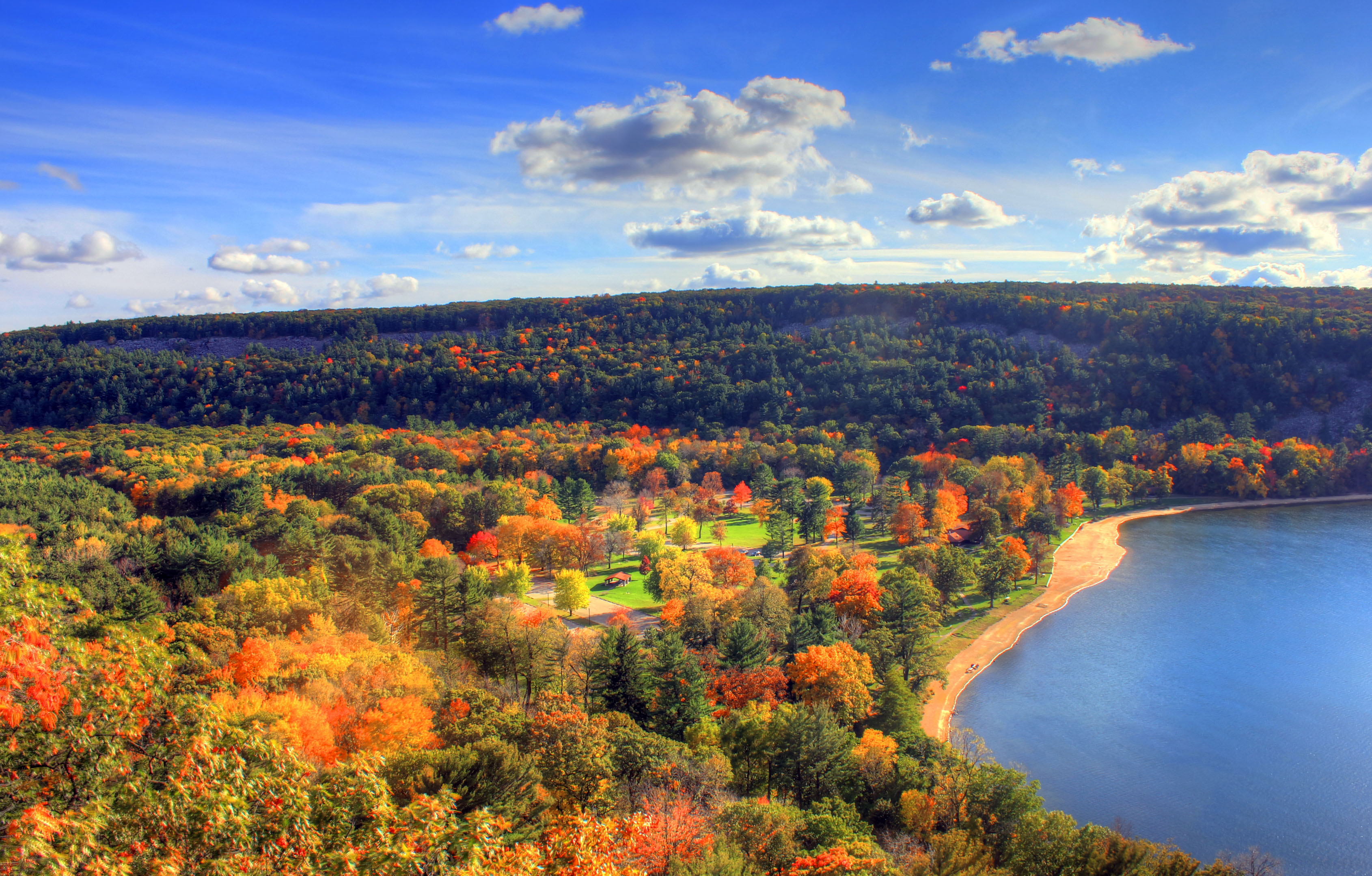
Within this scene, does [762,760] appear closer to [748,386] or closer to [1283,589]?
Answer: [1283,589]

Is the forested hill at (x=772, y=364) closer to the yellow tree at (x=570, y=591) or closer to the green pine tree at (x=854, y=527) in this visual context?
the green pine tree at (x=854, y=527)

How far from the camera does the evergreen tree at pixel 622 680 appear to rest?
25672mm

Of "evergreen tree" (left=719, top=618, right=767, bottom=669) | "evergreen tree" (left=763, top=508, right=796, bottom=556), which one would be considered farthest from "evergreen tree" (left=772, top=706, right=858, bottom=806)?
"evergreen tree" (left=763, top=508, right=796, bottom=556)

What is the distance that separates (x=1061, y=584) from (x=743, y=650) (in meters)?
29.7

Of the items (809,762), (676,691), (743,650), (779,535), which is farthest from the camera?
(779,535)

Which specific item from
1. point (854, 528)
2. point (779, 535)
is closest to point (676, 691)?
point (779, 535)

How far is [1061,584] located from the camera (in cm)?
4859

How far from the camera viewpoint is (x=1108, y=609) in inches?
1731

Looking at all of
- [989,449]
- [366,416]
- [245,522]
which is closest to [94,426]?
[366,416]

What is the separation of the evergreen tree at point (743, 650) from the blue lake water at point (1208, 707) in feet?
30.7

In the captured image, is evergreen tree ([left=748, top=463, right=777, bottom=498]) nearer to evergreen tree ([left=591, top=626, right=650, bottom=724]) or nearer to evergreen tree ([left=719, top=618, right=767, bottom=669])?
evergreen tree ([left=719, top=618, right=767, bottom=669])

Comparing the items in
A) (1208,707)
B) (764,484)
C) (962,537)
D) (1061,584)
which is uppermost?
(764,484)

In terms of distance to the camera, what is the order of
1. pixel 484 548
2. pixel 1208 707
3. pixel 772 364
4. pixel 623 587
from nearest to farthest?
pixel 1208 707 < pixel 623 587 < pixel 484 548 < pixel 772 364

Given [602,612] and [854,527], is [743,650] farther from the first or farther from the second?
[854,527]
